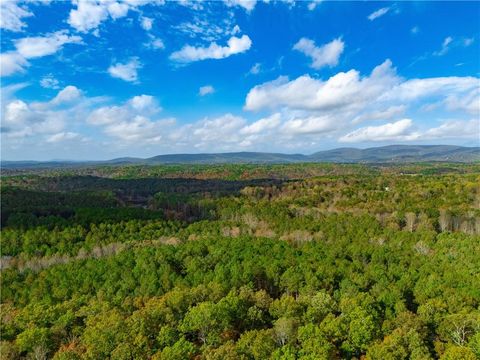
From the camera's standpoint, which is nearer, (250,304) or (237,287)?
(250,304)

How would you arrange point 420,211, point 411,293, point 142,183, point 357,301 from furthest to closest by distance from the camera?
point 142,183 < point 420,211 < point 411,293 < point 357,301

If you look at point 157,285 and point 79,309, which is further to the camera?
point 157,285

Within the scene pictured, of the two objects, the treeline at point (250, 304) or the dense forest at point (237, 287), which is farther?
the dense forest at point (237, 287)

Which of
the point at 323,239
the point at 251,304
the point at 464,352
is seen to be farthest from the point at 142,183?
the point at 464,352

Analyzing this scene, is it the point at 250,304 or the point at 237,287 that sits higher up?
the point at 250,304

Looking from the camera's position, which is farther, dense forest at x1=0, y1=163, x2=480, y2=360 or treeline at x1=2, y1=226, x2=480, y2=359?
dense forest at x1=0, y1=163, x2=480, y2=360

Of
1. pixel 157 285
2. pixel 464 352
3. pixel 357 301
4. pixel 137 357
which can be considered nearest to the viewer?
pixel 464 352

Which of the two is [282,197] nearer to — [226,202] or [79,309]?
[226,202]
